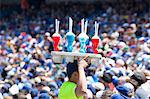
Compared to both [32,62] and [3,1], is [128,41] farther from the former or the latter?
[3,1]

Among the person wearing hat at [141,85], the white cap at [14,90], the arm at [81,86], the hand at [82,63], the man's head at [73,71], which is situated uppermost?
the hand at [82,63]

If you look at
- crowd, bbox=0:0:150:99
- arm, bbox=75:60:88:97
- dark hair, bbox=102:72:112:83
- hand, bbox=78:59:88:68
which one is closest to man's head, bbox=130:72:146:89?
crowd, bbox=0:0:150:99

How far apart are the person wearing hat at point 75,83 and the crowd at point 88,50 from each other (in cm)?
28

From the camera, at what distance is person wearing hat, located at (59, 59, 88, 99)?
4.39 m

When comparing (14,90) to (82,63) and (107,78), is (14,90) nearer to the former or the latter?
(107,78)

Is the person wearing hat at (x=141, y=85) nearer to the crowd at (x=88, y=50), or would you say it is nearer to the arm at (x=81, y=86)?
the crowd at (x=88, y=50)

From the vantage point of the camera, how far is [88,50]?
6266 millimetres

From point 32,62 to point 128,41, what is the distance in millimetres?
2268

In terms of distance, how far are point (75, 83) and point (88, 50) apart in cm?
176

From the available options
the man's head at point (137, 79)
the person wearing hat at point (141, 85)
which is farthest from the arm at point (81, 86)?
the man's head at point (137, 79)

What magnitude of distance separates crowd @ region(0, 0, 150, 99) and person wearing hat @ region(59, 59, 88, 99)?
28 cm

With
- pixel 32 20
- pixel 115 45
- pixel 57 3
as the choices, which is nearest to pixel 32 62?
pixel 115 45

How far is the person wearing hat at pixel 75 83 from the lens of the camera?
4395 mm

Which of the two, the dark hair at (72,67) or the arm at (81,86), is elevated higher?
the dark hair at (72,67)
